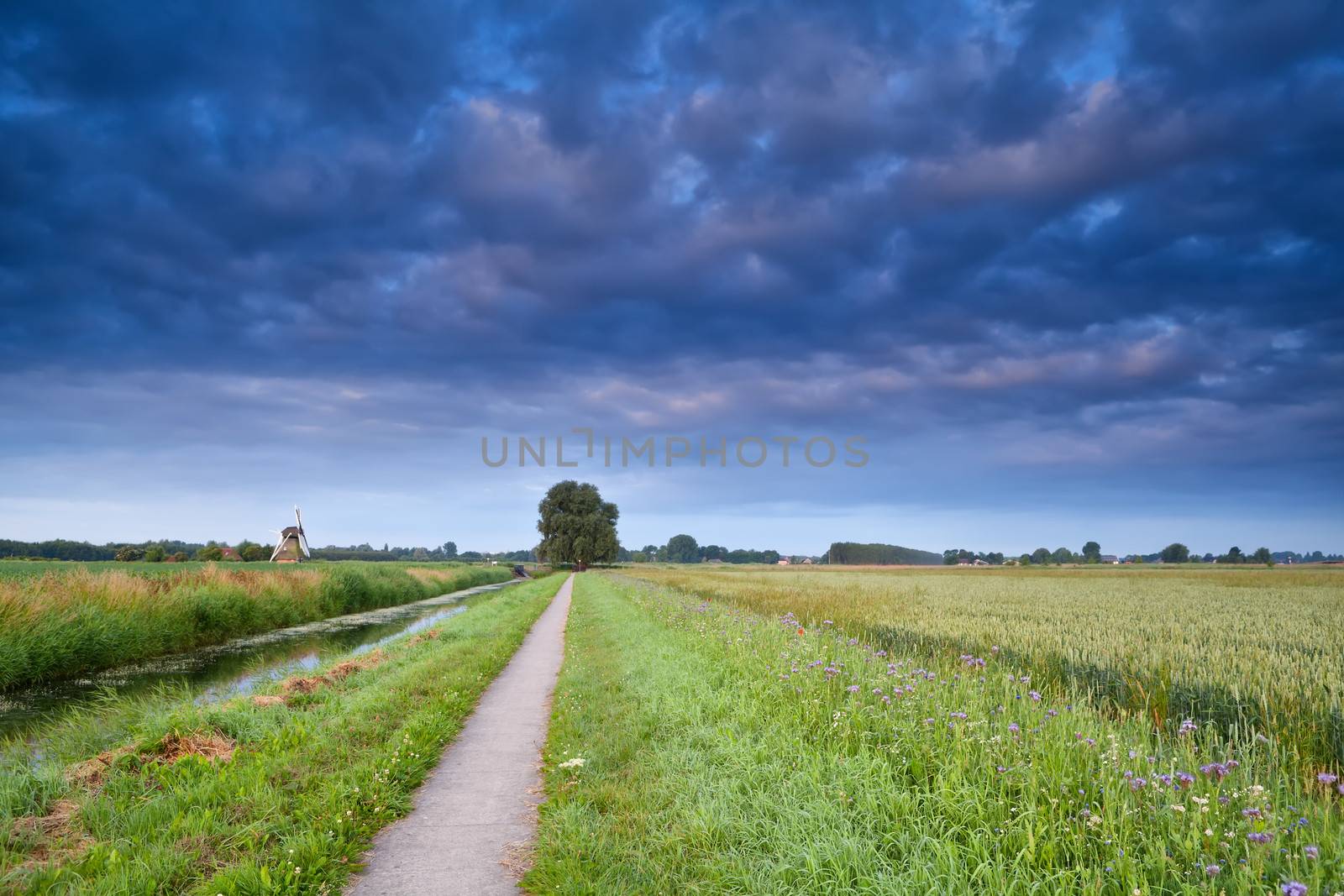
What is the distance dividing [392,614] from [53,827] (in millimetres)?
26602

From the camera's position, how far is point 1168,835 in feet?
11.2

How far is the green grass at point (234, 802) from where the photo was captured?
429cm

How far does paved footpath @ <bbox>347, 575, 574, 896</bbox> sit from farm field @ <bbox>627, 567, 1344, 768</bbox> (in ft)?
18.6

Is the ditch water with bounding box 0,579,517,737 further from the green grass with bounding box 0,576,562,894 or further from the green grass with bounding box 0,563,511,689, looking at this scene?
the green grass with bounding box 0,576,562,894

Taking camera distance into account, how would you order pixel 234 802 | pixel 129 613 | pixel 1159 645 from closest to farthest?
1. pixel 234 802
2. pixel 1159 645
3. pixel 129 613

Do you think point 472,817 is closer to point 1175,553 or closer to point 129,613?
point 129,613

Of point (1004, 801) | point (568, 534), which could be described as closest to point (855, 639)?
point (1004, 801)

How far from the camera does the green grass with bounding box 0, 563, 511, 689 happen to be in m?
13.1

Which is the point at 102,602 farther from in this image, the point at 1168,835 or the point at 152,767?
the point at 1168,835

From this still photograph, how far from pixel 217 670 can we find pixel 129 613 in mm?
3519

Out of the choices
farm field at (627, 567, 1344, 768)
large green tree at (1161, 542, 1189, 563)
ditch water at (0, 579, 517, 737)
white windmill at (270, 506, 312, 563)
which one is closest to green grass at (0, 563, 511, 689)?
ditch water at (0, 579, 517, 737)

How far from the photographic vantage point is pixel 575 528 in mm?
86750

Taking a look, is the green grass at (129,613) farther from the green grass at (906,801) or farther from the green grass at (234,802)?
the green grass at (906,801)

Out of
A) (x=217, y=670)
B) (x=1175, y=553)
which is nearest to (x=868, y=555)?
(x=1175, y=553)
